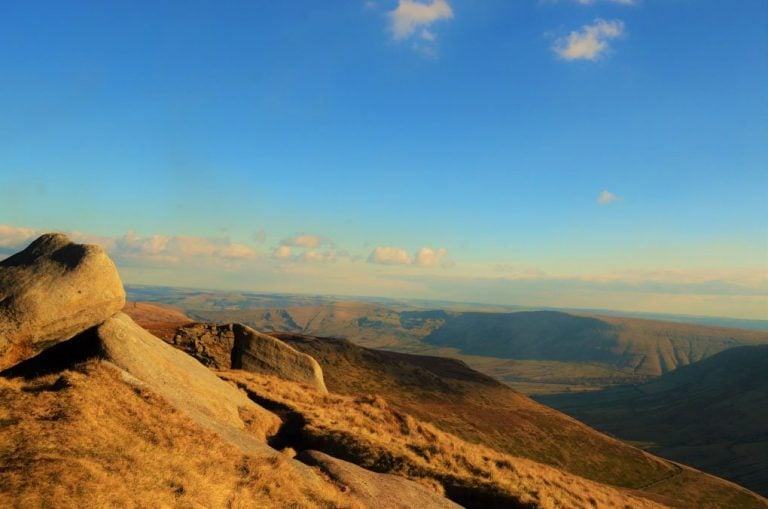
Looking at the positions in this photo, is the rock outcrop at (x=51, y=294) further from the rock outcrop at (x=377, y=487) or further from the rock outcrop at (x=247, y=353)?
the rock outcrop at (x=247, y=353)

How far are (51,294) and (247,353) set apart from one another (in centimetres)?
2103

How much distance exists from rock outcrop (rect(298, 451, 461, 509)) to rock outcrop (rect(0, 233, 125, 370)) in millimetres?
12631

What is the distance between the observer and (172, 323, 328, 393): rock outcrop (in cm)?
4070

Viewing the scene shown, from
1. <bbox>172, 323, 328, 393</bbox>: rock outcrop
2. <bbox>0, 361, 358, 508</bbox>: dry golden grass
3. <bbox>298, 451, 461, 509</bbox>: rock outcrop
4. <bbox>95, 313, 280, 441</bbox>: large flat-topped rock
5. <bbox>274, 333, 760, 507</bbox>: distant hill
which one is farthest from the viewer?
<bbox>274, 333, 760, 507</bbox>: distant hill

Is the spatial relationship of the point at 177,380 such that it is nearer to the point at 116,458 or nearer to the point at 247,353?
the point at 116,458

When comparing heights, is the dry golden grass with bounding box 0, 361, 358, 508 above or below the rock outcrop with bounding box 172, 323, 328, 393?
above

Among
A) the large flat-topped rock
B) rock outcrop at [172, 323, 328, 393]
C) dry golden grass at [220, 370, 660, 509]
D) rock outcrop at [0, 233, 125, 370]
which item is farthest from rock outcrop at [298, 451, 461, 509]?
rock outcrop at [172, 323, 328, 393]

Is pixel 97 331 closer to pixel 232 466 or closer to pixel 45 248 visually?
pixel 45 248

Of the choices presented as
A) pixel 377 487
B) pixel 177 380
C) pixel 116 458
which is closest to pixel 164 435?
pixel 116 458

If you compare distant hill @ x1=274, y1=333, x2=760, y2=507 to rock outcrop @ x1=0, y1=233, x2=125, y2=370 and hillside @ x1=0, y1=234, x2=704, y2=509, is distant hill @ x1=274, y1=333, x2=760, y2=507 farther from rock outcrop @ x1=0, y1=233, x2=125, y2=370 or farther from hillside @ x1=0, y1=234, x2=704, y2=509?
rock outcrop @ x1=0, y1=233, x2=125, y2=370

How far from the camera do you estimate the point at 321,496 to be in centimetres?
1616

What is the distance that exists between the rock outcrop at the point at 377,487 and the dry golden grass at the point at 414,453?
182cm

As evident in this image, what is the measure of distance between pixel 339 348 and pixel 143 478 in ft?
251

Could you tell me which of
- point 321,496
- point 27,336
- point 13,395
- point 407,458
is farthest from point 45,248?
point 407,458
